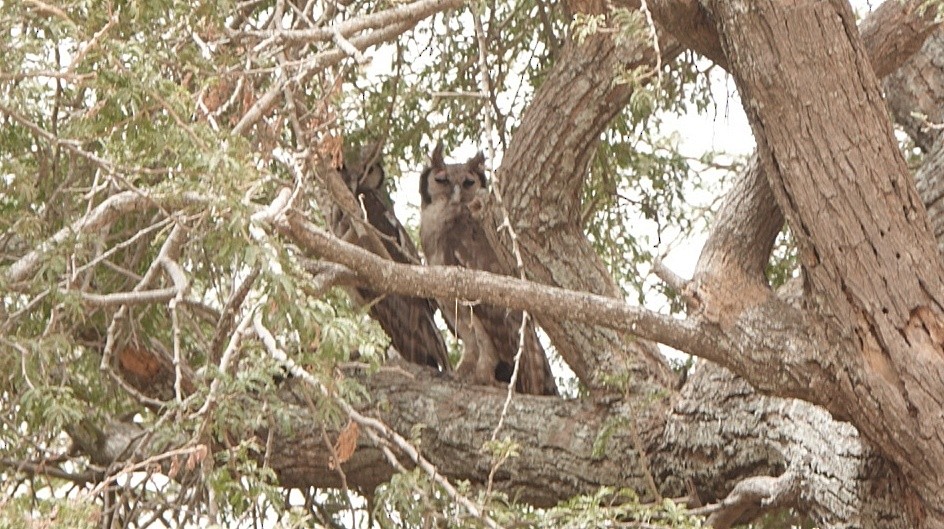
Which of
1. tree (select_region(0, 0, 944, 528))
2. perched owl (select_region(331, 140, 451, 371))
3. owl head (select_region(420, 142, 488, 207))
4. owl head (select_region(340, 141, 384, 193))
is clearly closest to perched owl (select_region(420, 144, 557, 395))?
owl head (select_region(420, 142, 488, 207))

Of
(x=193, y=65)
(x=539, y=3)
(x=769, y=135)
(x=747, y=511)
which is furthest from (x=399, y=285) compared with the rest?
(x=539, y=3)

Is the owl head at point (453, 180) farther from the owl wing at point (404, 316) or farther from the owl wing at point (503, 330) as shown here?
the owl wing at point (404, 316)

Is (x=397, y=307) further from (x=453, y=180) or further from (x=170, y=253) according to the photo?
(x=170, y=253)

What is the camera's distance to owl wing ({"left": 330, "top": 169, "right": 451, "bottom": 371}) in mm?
5539

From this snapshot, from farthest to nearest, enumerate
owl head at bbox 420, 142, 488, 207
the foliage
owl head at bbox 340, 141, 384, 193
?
owl head at bbox 420, 142, 488, 207
owl head at bbox 340, 141, 384, 193
the foliage

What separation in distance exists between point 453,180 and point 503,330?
0.80 metres

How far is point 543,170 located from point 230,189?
1915 mm

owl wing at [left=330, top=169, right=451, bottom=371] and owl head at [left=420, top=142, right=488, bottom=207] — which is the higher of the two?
owl head at [left=420, top=142, right=488, bottom=207]

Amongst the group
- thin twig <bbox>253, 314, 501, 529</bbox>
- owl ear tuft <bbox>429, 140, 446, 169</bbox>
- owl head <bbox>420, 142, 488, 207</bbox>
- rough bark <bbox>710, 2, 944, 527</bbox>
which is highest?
owl ear tuft <bbox>429, 140, 446, 169</bbox>

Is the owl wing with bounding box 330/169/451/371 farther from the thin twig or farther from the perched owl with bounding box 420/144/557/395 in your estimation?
the thin twig

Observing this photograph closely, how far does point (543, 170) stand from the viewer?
437cm

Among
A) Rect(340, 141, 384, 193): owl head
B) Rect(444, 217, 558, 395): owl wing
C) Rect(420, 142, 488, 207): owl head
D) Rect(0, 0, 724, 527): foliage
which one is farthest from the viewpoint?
Rect(420, 142, 488, 207): owl head

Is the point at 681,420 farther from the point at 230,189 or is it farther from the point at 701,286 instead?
the point at 230,189

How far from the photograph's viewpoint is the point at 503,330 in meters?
5.48
